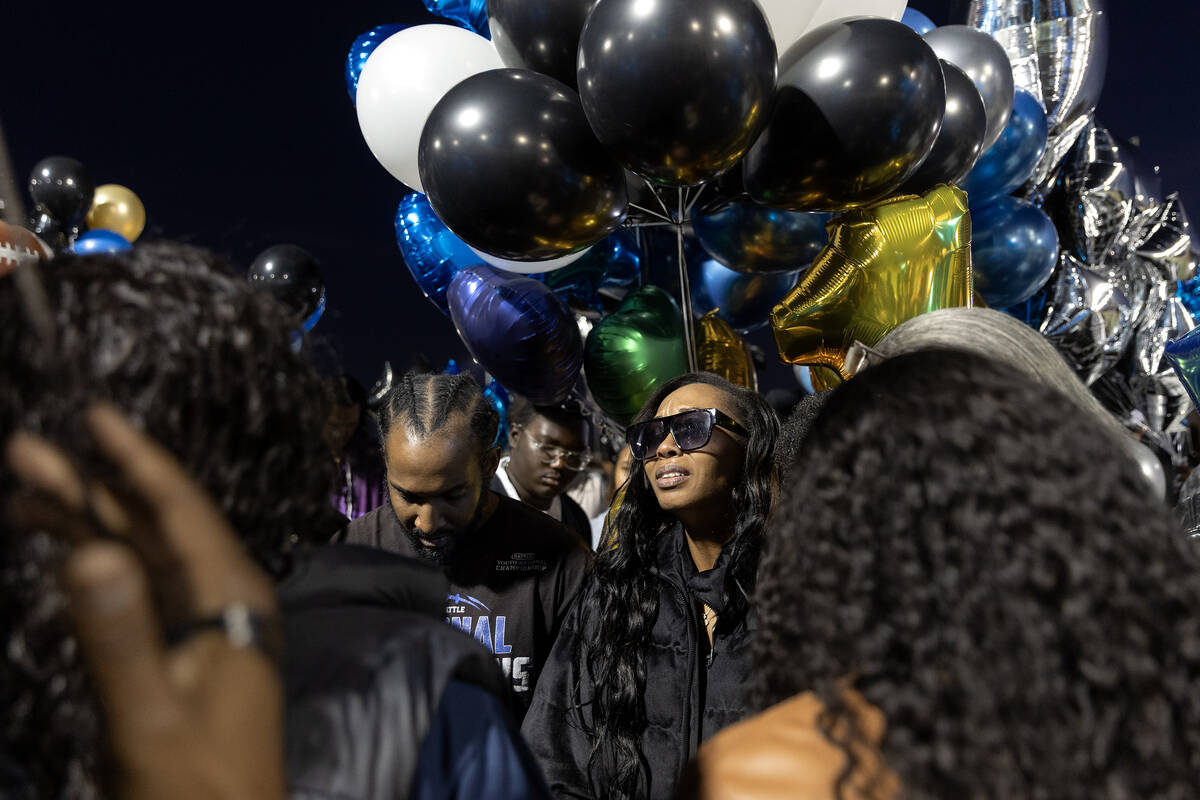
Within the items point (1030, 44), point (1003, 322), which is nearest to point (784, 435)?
point (1003, 322)

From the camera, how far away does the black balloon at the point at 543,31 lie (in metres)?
2.53

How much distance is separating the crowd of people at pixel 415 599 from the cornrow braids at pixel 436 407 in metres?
1.52

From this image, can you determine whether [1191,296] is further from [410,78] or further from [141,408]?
[141,408]

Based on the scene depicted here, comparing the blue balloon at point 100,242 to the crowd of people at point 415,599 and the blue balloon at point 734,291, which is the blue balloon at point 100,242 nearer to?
the blue balloon at point 734,291

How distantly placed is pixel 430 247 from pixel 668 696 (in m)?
2.09

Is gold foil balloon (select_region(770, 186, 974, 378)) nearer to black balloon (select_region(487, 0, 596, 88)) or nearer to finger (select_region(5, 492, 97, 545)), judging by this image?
black balloon (select_region(487, 0, 596, 88))

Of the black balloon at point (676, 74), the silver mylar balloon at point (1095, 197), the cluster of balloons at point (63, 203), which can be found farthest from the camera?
the silver mylar balloon at point (1095, 197)

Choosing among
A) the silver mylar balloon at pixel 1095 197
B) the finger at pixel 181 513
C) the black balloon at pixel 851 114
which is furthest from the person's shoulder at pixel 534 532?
the silver mylar balloon at pixel 1095 197

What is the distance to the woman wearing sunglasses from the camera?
1833 mm

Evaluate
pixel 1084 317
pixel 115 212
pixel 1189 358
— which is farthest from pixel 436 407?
pixel 115 212

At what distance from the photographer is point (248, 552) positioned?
677mm

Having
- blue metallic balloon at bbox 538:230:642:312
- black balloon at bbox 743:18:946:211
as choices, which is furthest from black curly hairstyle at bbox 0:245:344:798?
blue metallic balloon at bbox 538:230:642:312

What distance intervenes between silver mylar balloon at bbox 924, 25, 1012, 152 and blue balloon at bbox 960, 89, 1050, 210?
33 centimetres

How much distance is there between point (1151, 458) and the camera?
3918 mm
